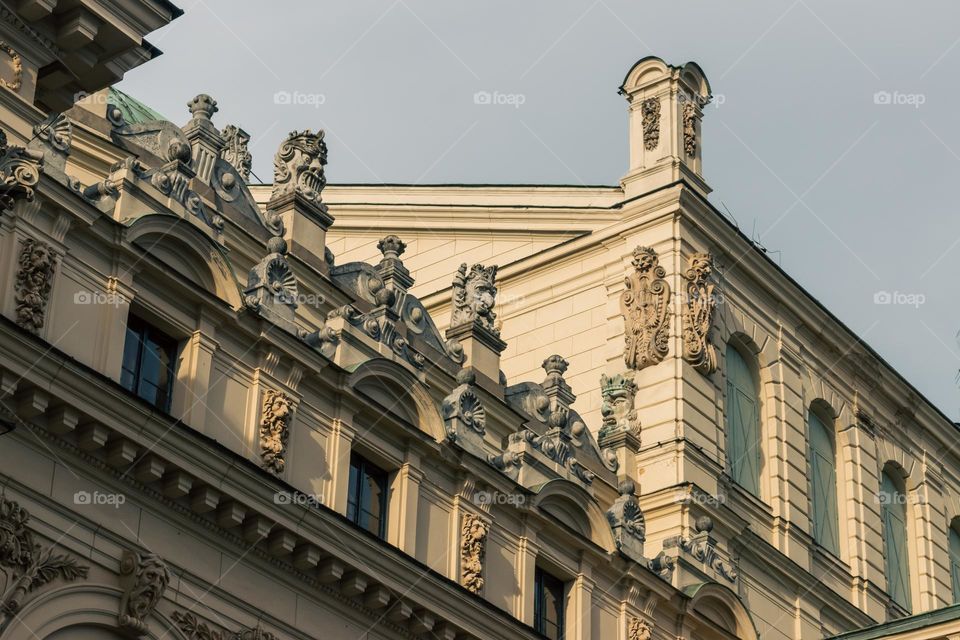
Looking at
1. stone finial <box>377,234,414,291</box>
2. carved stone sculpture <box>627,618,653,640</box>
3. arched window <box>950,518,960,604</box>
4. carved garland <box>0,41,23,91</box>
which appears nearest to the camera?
carved garland <box>0,41,23,91</box>

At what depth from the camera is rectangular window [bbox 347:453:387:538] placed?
3412cm

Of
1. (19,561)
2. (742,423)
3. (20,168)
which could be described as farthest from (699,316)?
(19,561)

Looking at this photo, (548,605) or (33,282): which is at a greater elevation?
(33,282)

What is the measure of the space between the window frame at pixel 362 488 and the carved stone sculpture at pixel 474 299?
251 inches

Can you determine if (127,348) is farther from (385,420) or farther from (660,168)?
(660,168)

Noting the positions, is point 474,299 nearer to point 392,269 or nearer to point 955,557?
point 392,269

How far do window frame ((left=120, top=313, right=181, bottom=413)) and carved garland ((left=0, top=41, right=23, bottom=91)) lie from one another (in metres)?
3.93

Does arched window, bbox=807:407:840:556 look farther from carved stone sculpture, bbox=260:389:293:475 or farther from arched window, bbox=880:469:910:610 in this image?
carved stone sculpture, bbox=260:389:293:475

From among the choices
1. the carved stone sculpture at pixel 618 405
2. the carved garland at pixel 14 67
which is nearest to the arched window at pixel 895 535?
the carved stone sculpture at pixel 618 405

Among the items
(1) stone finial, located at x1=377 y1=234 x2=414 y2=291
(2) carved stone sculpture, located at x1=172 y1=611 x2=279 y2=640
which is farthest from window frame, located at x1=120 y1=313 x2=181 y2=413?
(1) stone finial, located at x1=377 y1=234 x2=414 y2=291

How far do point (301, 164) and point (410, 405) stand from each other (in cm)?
606

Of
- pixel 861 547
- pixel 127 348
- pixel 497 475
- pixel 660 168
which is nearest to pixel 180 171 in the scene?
pixel 127 348

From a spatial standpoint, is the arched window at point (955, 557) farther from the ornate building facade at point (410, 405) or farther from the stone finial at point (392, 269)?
the stone finial at point (392, 269)

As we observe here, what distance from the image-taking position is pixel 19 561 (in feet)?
89.1
